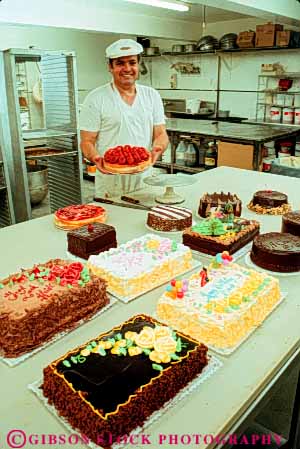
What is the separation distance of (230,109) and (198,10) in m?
1.71

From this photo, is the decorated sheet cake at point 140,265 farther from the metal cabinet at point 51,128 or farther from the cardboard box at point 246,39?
the cardboard box at point 246,39

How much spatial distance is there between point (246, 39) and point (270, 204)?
15.6ft

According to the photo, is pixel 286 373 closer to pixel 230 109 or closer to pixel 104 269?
pixel 104 269

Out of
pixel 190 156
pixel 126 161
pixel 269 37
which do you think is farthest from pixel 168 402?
pixel 269 37

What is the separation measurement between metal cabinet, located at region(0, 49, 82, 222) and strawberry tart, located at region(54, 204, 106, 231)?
2045 mm

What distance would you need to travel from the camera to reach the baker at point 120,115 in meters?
2.68

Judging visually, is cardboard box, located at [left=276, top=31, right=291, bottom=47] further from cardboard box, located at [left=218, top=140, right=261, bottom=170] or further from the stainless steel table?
Result: the stainless steel table

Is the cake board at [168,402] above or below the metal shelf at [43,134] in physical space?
below

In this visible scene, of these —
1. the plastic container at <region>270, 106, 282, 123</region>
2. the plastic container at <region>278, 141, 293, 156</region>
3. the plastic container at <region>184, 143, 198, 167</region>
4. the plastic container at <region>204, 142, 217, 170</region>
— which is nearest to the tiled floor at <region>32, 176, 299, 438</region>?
the plastic container at <region>204, 142, 217, 170</region>

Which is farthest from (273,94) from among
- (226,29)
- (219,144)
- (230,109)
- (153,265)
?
(153,265)

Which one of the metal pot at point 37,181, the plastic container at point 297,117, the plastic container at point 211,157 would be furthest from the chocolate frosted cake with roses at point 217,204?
the plastic container at point 297,117

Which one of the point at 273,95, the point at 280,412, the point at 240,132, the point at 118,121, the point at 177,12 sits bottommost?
the point at 280,412

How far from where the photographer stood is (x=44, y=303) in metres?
1.17

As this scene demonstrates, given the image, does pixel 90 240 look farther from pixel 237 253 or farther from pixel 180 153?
pixel 180 153
